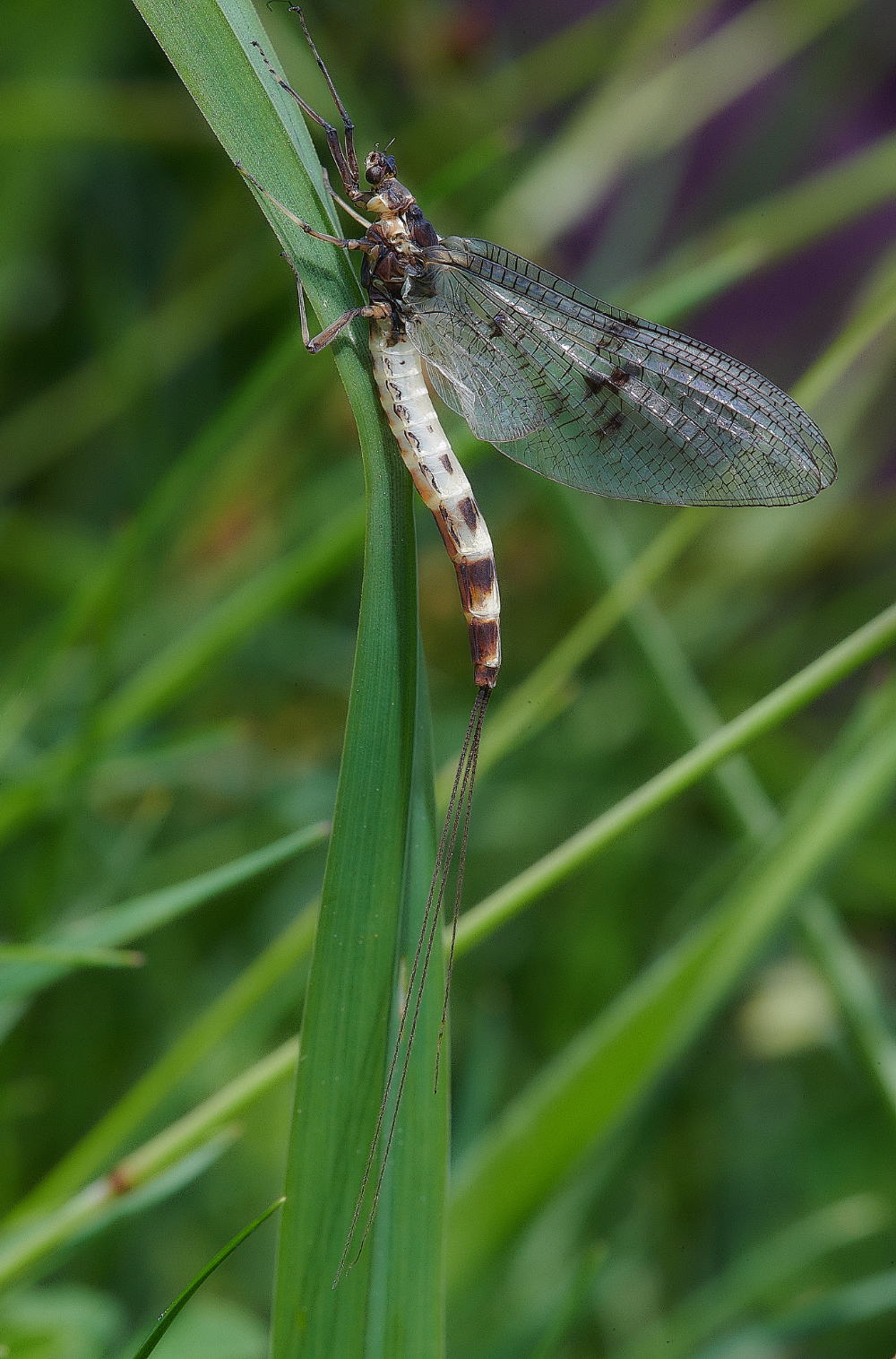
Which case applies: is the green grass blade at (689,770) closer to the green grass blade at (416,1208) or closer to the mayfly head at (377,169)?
the green grass blade at (416,1208)

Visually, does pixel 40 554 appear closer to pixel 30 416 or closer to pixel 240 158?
pixel 30 416

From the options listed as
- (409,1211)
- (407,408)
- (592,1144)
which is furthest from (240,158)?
(592,1144)

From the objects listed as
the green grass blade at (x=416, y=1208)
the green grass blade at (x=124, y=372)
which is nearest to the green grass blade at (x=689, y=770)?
the green grass blade at (x=416, y=1208)

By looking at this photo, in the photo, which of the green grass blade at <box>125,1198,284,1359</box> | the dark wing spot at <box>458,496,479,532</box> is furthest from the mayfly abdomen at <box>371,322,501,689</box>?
the green grass blade at <box>125,1198,284,1359</box>

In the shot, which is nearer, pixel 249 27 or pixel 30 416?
pixel 249 27

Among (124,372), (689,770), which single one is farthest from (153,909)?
(124,372)
